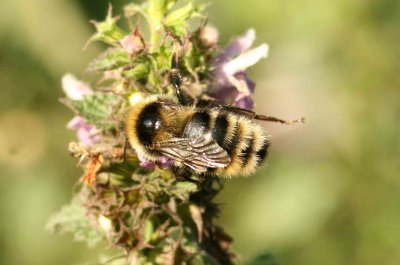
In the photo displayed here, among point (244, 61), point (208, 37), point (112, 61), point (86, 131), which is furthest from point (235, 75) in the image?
point (86, 131)

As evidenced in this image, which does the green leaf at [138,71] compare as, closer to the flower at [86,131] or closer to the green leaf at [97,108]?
the green leaf at [97,108]

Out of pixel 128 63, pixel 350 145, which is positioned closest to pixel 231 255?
pixel 128 63

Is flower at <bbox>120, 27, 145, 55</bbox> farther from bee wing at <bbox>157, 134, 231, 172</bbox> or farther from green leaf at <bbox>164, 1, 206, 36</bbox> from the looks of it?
bee wing at <bbox>157, 134, 231, 172</bbox>

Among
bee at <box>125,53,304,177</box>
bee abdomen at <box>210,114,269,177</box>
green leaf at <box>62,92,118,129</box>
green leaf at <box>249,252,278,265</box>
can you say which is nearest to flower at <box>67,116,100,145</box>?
green leaf at <box>62,92,118,129</box>

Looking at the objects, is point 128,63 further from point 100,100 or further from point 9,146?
point 9,146

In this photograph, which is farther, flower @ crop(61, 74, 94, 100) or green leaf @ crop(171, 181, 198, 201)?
flower @ crop(61, 74, 94, 100)

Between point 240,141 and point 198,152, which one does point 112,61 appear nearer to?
point 198,152

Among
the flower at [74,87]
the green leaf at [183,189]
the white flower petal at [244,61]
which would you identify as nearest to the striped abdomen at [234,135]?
the green leaf at [183,189]
